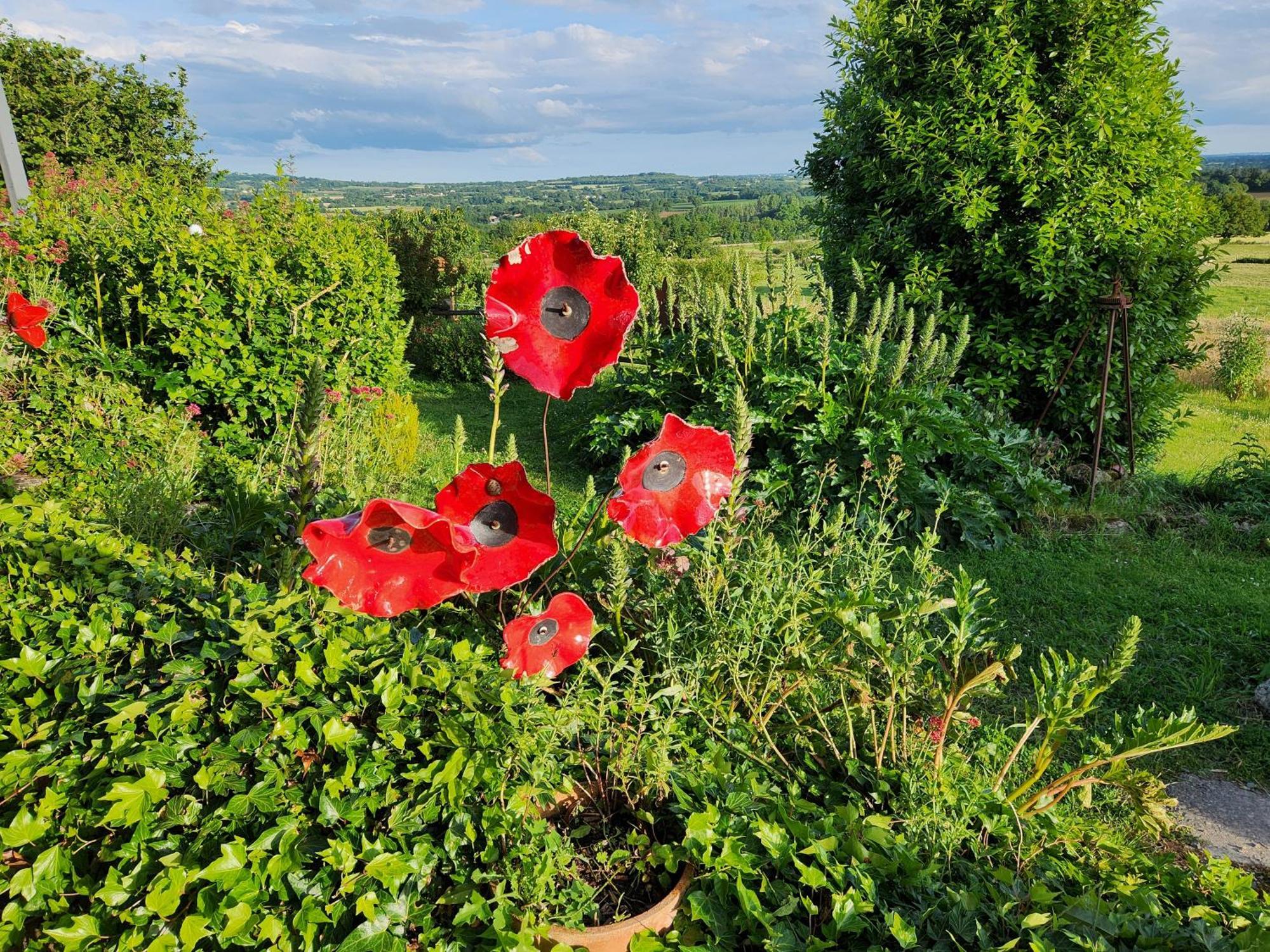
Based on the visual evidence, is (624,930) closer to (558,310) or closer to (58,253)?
(558,310)

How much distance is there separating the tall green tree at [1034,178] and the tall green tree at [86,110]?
17.7m

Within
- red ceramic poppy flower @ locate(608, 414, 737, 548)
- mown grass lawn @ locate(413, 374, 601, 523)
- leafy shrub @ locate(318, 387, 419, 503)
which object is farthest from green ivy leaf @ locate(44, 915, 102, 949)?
mown grass lawn @ locate(413, 374, 601, 523)

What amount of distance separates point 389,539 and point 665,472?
1.84ft

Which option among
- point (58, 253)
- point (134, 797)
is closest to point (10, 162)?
point (58, 253)

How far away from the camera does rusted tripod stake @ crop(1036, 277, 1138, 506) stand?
4.84 metres

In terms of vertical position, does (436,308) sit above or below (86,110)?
below

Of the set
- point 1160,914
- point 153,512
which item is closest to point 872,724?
point 1160,914

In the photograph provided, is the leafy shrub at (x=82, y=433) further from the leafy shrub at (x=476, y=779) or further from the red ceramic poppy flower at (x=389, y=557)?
the red ceramic poppy flower at (x=389, y=557)

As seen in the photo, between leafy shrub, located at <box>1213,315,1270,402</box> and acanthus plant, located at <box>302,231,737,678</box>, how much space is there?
1124 centimetres

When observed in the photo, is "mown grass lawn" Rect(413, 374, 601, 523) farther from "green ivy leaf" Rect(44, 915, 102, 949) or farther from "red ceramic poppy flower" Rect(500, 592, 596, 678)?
"green ivy leaf" Rect(44, 915, 102, 949)

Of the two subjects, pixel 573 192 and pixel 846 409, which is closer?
pixel 846 409

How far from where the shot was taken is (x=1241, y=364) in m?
9.70

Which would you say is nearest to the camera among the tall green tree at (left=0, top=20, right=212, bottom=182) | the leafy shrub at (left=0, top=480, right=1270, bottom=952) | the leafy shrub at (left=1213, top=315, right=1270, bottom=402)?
the leafy shrub at (left=0, top=480, right=1270, bottom=952)

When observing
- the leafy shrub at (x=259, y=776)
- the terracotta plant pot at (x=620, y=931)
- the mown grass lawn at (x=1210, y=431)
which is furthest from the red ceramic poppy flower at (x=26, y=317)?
the mown grass lawn at (x=1210, y=431)
